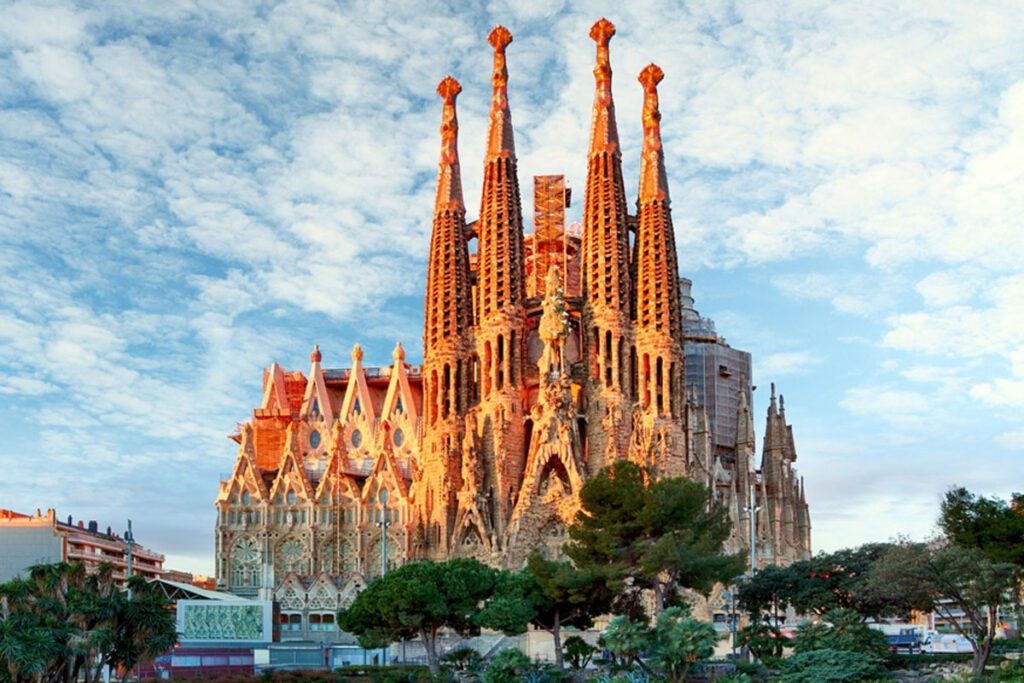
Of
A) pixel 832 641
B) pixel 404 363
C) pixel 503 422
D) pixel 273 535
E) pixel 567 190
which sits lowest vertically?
pixel 832 641

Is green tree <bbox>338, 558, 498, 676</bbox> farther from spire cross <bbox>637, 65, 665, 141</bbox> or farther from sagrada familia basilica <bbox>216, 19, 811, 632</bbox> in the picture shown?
spire cross <bbox>637, 65, 665, 141</bbox>

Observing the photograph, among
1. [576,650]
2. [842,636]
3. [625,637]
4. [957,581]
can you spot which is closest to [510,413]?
[576,650]

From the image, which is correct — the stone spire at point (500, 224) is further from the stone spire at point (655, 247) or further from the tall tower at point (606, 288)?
the stone spire at point (655, 247)

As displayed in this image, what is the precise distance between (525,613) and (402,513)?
106 ft

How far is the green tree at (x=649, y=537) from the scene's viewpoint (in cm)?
4034

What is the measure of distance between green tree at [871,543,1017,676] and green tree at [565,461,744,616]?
508 cm

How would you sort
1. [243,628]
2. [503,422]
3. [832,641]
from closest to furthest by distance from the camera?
[832,641], [243,628], [503,422]

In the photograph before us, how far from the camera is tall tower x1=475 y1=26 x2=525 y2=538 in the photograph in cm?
6681

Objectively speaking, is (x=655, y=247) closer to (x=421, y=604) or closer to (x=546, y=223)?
(x=546, y=223)

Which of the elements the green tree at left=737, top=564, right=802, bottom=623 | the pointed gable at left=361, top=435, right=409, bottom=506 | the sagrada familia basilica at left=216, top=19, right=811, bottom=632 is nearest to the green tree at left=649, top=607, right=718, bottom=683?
the green tree at left=737, top=564, right=802, bottom=623

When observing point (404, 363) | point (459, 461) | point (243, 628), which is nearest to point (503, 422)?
point (459, 461)

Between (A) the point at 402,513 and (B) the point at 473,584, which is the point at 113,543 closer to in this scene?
(A) the point at 402,513

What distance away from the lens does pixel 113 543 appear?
10212cm

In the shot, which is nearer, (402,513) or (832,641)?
(832,641)
